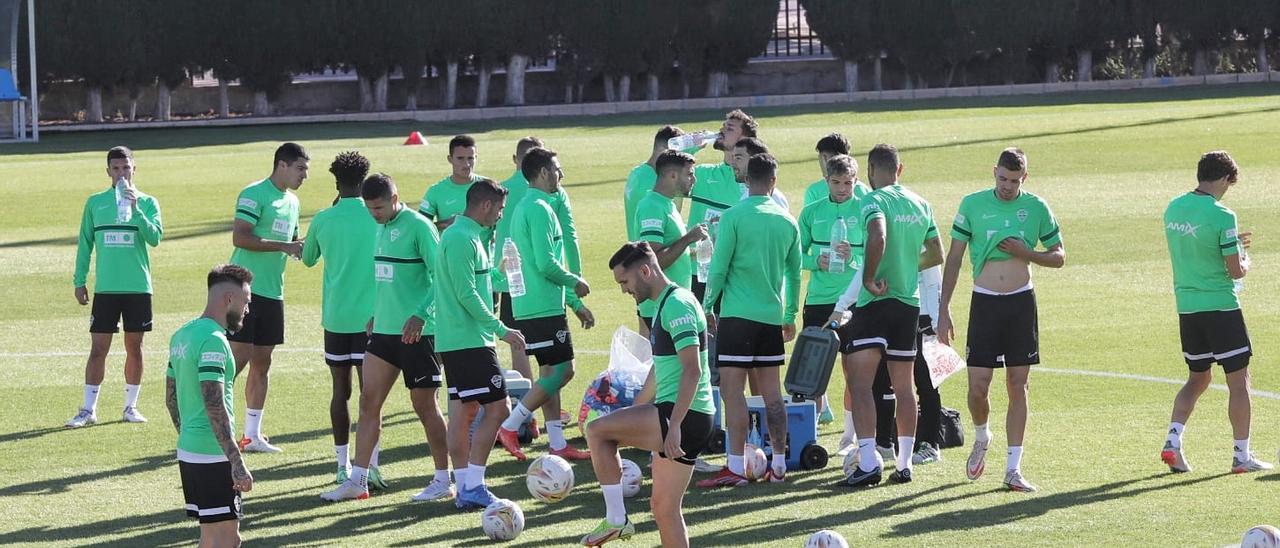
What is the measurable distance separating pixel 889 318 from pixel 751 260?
3.12ft

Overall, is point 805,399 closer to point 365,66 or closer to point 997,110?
point 997,110

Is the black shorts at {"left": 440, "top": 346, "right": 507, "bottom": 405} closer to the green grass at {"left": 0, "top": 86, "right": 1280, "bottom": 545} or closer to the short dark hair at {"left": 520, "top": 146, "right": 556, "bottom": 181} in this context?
the green grass at {"left": 0, "top": 86, "right": 1280, "bottom": 545}

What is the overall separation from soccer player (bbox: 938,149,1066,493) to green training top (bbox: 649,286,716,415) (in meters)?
2.59

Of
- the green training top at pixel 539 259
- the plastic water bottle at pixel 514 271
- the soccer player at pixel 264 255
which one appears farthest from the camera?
the soccer player at pixel 264 255

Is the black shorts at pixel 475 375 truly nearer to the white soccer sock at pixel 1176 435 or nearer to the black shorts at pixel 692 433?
the black shorts at pixel 692 433

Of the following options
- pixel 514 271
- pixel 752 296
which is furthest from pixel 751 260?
pixel 514 271

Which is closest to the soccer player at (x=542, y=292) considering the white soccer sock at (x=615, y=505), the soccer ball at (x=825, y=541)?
the white soccer sock at (x=615, y=505)

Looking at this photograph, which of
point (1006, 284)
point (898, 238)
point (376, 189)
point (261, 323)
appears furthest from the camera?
point (261, 323)

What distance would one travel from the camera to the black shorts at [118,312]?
1276 cm

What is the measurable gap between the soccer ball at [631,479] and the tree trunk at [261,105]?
149ft

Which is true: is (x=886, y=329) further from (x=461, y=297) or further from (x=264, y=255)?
(x=264, y=255)

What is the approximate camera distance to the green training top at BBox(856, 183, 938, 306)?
10.1 m

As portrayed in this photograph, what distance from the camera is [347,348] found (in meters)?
10.4

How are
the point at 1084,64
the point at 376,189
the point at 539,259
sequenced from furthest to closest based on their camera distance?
the point at 1084,64, the point at 539,259, the point at 376,189
